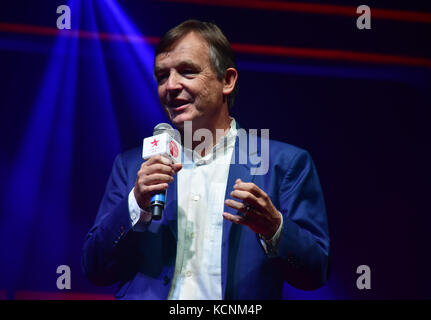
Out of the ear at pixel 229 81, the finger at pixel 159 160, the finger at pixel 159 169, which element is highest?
the ear at pixel 229 81

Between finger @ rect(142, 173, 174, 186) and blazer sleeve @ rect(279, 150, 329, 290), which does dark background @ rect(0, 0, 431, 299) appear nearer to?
blazer sleeve @ rect(279, 150, 329, 290)

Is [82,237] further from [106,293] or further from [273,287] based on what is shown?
[273,287]

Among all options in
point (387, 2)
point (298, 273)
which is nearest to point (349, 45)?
point (387, 2)

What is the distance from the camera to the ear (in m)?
2.20

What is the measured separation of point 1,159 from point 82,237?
65 centimetres

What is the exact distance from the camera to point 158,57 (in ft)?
6.86

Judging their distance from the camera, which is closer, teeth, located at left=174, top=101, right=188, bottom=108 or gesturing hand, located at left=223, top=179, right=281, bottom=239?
gesturing hand, located at left=223, top=179, right=281, bottom=239

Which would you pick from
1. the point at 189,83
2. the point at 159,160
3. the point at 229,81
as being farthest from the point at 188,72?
the point at 159,160

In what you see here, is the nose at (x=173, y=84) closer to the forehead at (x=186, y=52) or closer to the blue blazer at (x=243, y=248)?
the forehead at (x=186, y=52)

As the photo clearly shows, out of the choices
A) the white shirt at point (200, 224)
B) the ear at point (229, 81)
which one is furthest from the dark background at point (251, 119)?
the white shirt at point (200, 224)

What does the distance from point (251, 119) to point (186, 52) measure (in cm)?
83

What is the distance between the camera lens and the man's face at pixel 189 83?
1997 millimetres

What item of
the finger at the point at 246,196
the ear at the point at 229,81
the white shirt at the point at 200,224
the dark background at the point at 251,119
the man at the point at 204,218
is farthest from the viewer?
the dark background at the point at 251,119

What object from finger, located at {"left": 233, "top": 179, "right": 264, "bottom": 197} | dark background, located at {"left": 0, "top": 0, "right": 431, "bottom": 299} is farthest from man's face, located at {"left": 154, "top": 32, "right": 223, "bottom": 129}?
dark background, located at {"left": 0, "top": 0, "right": 431, "bottom": 299}
